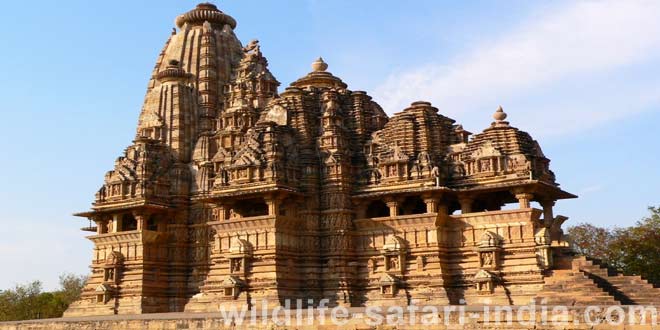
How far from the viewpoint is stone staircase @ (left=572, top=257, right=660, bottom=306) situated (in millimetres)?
26219

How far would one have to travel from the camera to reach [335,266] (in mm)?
32344

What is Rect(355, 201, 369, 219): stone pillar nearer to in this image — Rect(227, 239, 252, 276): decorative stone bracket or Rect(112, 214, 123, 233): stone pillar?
Rect(227, 239, 252, 276): decorative stone bracket

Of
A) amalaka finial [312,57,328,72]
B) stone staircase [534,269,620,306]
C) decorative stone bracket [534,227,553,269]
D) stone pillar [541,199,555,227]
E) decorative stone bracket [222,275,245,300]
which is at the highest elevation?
amalaka finial [312,57,328,72]

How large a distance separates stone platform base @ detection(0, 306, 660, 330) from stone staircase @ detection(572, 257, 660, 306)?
659cm

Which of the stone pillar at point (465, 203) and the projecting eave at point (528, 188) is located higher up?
the projecting eave at point (528, 188)

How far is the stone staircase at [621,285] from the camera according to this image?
26.2m

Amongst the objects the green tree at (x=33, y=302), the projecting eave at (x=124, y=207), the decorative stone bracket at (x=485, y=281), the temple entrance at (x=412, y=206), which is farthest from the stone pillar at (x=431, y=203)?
the green tree at (x=33, y=302)

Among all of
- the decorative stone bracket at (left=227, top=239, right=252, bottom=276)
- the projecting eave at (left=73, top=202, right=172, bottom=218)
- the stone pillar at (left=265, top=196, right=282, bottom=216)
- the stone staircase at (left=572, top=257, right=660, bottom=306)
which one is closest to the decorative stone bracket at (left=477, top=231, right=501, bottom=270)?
the stone staircase at (left=572, top=257, right=660, bottom=306)

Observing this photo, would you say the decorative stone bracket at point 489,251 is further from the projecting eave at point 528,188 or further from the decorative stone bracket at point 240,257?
the decorative stone bracket at point 240,257

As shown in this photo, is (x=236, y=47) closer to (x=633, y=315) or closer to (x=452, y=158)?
(x=452, y=158)

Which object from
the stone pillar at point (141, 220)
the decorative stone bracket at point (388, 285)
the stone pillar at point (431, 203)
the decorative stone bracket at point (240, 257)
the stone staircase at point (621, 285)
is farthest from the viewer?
the stone pillar at point (141, 220)

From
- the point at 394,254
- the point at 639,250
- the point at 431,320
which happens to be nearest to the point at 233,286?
the point at 394,254

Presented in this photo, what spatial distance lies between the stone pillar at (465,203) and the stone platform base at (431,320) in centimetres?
892

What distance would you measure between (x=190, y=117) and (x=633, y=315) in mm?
25127
